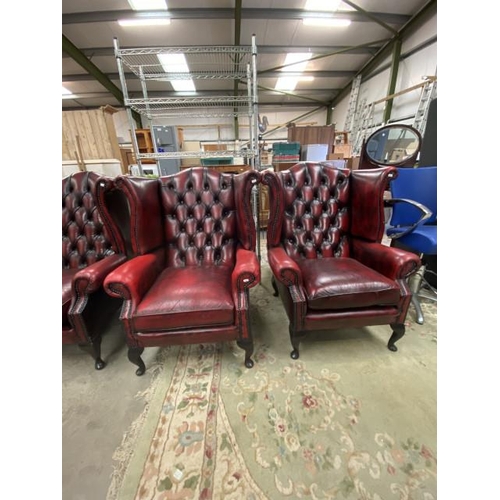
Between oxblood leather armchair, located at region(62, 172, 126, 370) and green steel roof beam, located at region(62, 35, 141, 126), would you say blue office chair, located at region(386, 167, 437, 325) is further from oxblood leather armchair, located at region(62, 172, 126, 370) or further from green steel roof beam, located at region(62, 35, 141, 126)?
green steel roof beam, located at region(62, 35, 141, 126)

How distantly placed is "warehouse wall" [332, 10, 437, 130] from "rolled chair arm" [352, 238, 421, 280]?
15.6 feet

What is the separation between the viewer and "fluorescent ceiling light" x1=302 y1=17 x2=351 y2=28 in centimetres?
366

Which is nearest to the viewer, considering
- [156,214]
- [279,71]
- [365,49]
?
[156,214]

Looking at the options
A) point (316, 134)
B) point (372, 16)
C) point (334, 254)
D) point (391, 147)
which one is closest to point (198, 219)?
point (334, 254)

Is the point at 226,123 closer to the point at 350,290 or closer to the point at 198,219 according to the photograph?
the point at 198,219

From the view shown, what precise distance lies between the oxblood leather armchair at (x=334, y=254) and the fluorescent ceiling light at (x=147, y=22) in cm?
417

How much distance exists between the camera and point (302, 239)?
1.61 metres

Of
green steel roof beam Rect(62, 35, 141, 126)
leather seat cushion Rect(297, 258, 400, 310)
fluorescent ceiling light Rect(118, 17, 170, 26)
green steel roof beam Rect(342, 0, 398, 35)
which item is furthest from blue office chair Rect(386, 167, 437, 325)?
green steel roof beam Rect(62, 35, 141, 126)

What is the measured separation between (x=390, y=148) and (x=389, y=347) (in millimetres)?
1812

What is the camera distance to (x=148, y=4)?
325cm

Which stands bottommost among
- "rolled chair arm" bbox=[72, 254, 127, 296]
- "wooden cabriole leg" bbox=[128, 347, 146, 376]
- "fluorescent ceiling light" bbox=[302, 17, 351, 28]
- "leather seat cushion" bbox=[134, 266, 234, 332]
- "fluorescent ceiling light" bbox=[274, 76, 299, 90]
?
"wooden cabriole leg" bbox=[128, 347, 146, 376]
